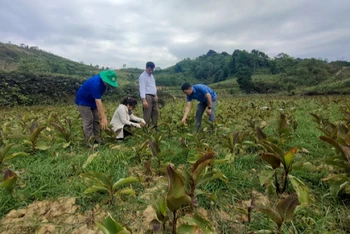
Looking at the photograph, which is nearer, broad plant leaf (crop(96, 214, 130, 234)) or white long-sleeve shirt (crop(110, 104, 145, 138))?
broad plant leaf (crop(96, 214, 130, 234))

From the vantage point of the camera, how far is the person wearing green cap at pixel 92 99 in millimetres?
3783

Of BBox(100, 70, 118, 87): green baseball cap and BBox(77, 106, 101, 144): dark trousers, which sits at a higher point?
BBox(100, 70, 118, 87): green baseball cap

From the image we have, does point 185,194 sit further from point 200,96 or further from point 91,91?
point 200,96

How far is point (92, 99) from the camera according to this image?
4062mm

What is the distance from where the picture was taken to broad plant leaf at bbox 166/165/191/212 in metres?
1.20

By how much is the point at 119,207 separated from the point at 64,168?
3.65ft

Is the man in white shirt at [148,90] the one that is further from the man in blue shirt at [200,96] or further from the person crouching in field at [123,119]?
the man in blue shirt at [200,96]

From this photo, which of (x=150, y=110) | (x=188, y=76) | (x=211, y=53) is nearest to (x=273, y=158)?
(x=150, y=110)

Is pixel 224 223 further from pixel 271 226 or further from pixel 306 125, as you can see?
pixel 306 125

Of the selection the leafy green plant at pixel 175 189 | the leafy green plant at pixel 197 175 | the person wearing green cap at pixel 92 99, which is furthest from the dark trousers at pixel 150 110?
the leafy green plant at pixel 175 189

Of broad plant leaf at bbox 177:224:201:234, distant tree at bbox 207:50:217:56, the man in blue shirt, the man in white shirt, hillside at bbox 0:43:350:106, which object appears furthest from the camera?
distant tree at bbox 207:50:217:56

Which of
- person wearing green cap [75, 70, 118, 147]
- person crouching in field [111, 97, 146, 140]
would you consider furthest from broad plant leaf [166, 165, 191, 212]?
person crouching in field [111, 97, 146, 140]

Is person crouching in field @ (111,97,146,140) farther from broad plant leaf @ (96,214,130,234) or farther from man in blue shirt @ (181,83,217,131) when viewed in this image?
broad plant leaf @ (96,214,130,234)

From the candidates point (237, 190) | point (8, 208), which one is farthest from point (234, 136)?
point (8, 208)
